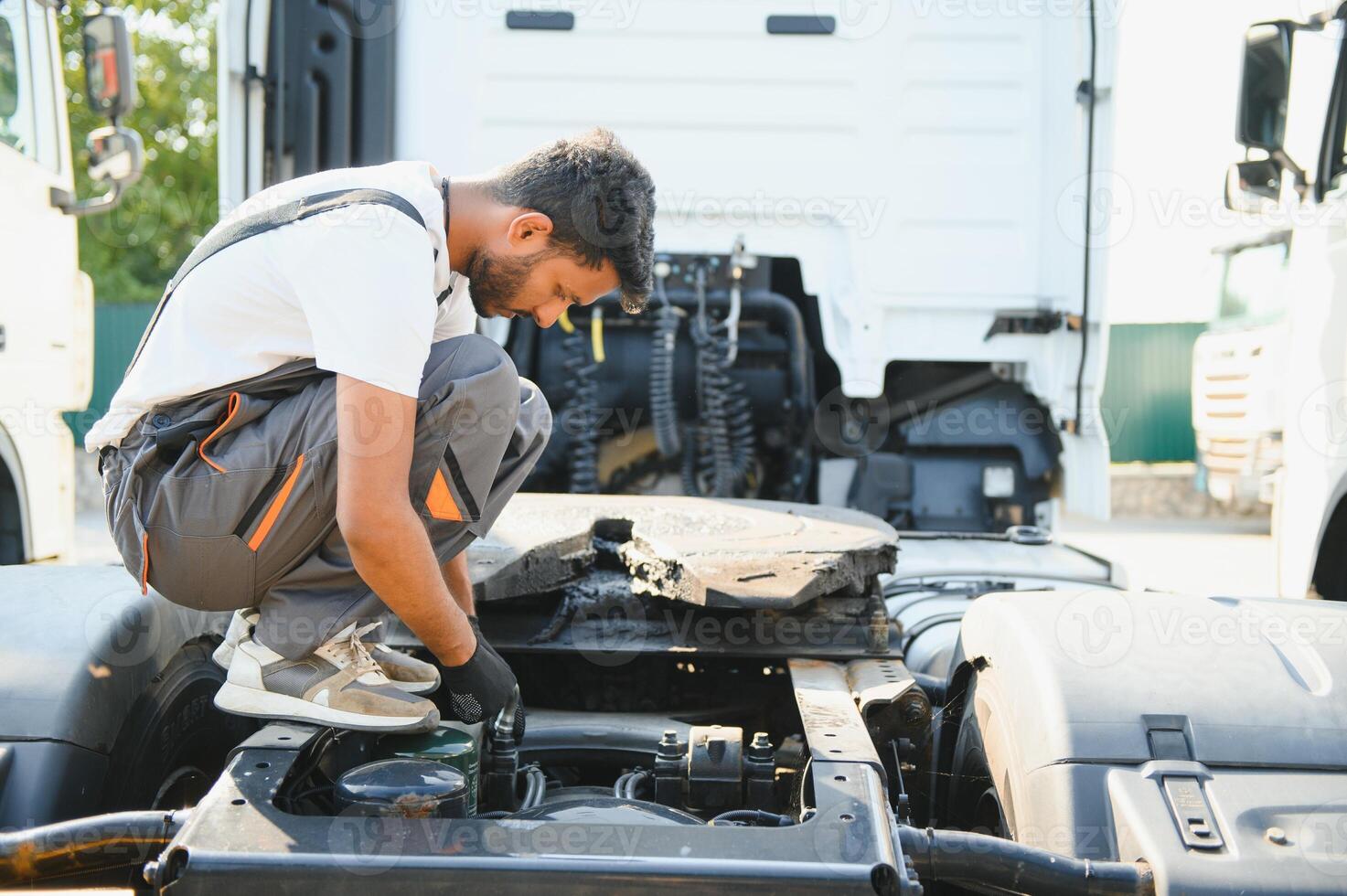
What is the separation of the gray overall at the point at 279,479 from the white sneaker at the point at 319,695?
31mm

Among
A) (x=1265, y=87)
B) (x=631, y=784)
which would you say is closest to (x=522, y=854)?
(x=631, y=784)

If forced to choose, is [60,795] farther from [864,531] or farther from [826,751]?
[864,531]

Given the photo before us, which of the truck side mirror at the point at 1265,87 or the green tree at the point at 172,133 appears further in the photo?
the green tree at the point at 172,133

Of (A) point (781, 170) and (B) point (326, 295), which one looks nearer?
(B) point (326, 295)

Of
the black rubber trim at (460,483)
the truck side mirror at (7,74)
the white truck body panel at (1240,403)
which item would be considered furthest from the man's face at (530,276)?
the white truck body panel at (1240,403)

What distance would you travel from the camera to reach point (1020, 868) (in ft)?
4.96

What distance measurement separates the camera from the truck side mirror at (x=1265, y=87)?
3400 mm

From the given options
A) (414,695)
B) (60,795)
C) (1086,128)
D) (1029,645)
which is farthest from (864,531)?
(1086,128)

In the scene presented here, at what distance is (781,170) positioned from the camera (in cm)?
408

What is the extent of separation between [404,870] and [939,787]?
130cm

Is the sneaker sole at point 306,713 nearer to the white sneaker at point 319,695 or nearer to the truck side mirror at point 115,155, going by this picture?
the white sneaker at point 319,695

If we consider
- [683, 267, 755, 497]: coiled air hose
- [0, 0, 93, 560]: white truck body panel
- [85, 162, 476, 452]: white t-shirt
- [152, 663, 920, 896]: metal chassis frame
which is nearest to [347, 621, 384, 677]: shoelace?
[152, 663, 920, 896]: metal chassis frame

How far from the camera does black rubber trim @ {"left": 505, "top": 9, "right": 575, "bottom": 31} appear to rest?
4.02 metres

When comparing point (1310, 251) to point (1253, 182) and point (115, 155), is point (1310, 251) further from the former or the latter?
point (115, 155)
